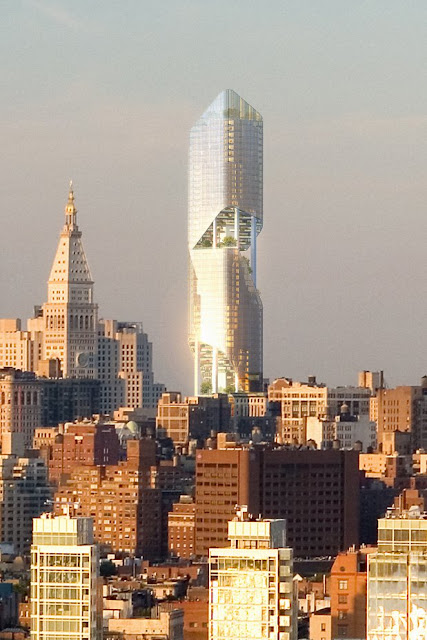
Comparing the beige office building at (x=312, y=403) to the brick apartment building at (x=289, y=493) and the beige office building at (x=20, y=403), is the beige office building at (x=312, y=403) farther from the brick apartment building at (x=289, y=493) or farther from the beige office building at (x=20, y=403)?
the brick apartment building at (x=289, y=493)

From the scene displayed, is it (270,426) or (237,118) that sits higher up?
(237,118)

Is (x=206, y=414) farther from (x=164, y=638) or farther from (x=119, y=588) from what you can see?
(x=164, y=638)

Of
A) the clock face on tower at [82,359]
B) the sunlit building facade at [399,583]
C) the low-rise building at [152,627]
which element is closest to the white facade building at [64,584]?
the sunlit building facade at [399,583]

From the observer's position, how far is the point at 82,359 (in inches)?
7352

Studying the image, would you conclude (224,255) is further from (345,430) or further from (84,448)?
(84,448)

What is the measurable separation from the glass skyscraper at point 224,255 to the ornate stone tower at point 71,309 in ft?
18.4

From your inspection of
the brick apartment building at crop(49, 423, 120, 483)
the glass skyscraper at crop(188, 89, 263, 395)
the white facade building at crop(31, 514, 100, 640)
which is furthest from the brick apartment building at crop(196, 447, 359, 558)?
the glass skyscraper at crop(188, 89, 263, 395)

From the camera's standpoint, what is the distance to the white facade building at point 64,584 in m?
69.2

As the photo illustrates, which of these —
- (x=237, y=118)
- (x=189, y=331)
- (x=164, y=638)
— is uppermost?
(x=237, y=118)

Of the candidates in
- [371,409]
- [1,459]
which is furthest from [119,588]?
[371,409]

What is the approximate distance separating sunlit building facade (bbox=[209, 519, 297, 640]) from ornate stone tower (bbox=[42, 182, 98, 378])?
382ft

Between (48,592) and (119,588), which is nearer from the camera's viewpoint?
(48,592)

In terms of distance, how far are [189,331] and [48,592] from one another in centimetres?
11699

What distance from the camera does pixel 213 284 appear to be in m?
184
